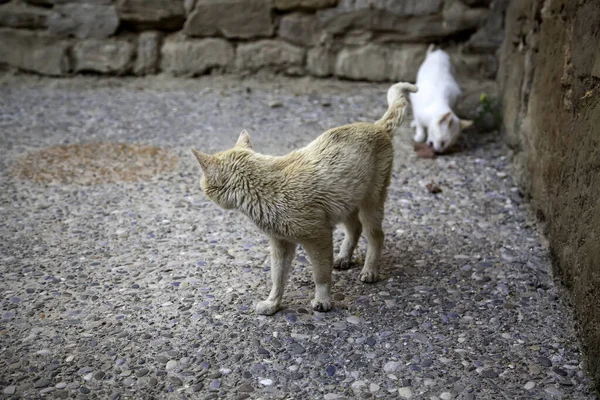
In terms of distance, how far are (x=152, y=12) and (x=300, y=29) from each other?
1.68 meters

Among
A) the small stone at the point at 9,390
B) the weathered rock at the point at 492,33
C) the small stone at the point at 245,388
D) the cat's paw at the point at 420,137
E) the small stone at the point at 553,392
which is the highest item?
the weathered rock at the point at 492,33

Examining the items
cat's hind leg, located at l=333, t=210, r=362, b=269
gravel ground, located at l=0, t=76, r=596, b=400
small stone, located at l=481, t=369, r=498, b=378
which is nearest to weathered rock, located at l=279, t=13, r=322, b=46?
gravel ground, located at l=0, t=76, r=596, b=400

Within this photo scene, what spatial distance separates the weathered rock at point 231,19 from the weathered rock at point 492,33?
2235 mm

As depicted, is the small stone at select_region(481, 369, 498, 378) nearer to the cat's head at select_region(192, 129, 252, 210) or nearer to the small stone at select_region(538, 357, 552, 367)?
the small stone at select_region(538, 357, 552, 367)

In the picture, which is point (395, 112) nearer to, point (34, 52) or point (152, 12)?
point (152, 12)

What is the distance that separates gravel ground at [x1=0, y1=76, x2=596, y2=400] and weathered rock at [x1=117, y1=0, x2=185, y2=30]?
2.16 metres

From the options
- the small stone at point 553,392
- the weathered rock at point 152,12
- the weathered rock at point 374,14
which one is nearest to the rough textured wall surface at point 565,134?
the small stone at point 553,392

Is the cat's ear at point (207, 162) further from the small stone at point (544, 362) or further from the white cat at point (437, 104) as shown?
the white cat at point (437, 104)

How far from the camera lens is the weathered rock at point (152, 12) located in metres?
7.00

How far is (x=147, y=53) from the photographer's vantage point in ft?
23.7

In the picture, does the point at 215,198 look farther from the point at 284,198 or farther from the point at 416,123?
the point at 416,123

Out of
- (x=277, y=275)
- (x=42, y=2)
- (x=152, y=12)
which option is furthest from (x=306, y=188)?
(x=42, y=2)

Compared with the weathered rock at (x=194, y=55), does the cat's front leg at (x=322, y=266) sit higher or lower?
lower

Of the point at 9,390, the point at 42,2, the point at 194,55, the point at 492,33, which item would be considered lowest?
the point at 9,390
